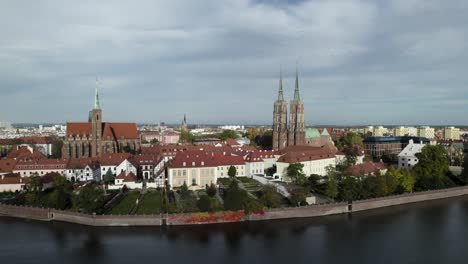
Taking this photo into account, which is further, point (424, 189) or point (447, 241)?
point (424, 189)

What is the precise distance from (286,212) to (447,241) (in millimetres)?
14422

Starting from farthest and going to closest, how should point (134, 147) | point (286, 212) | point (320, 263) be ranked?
point (134, 147) < point (286, 212) < point (320, 263)

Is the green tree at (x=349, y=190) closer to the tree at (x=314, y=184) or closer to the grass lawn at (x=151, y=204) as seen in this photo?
the tree at (x=314, y=184)

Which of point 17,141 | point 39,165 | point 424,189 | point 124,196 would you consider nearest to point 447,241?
point 424,189

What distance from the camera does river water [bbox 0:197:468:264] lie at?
29422 millimetres

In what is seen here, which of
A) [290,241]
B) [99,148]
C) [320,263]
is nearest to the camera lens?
[320,263]

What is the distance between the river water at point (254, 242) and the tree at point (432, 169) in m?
11.6

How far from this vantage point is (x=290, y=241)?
33.1 meters

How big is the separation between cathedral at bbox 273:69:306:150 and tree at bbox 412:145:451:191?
94.4 ft

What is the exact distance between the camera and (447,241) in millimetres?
33094

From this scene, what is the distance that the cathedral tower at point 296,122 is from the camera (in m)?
81.9

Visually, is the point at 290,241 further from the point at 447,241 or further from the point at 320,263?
the point at 447,241

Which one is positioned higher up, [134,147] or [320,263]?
[134,147]

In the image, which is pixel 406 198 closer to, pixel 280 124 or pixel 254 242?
pixel 254 242
